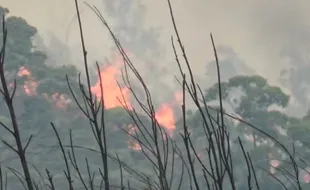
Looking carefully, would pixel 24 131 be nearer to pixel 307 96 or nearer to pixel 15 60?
pixel 15 60

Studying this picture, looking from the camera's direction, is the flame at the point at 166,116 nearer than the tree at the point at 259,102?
No

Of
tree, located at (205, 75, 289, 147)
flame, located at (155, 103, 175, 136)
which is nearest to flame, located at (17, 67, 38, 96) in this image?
flame, located at (155, 103, 175, 136)

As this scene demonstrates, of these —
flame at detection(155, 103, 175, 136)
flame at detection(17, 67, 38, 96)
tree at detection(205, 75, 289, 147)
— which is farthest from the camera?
flame at detection(155, 103, 175, 136)

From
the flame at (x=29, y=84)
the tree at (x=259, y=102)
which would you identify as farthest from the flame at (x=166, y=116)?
the flame at (x=29, y=84)

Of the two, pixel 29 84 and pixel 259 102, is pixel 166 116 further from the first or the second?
pixel 259 102

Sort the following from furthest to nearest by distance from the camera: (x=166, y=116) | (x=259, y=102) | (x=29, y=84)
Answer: (x=166, y=116), (x=29, y=84), (x=259, y=102)

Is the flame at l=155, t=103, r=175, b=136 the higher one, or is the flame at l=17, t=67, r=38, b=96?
the flame at l=155, t=103, r=175, b=136

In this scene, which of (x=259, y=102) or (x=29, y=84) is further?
(x=29, y=84)

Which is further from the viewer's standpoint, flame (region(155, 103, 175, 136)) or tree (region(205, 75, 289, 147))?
flame (region(155, 103, 175, 136))

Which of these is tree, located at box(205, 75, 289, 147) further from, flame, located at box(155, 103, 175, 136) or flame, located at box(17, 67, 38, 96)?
flame, located at box(17, 67, 38, 96)

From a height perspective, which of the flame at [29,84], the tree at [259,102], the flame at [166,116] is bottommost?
the tree at [259,102]

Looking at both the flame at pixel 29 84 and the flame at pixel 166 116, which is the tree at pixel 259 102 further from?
the flame at pixel 29 84

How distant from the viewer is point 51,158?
128ft

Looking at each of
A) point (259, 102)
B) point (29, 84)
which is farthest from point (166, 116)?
point (259, 102)
